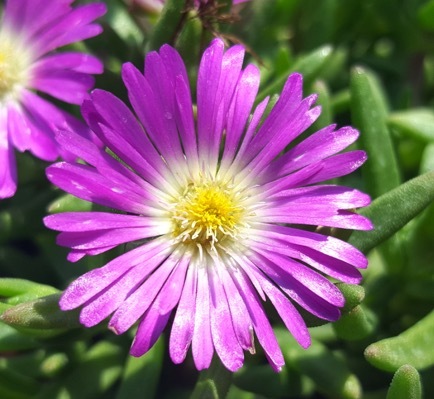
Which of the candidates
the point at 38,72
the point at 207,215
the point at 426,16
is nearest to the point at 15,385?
the point at 207,215

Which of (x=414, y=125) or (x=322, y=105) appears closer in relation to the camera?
(x=322, y=105)

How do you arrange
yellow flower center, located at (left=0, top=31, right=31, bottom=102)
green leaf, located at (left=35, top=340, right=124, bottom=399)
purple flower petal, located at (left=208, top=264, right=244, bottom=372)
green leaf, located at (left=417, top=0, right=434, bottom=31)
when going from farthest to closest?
green leaf, located at (left=417, top=0, right=434, bottom=31)
yellow flower center, located at (left=0, top=31, right=31, bottom=102)
green leaf, located at (left=35, top=340, right=124, bottom=399)
purple flower petal, located at (left=208, top=264, right=244, bottom=372)

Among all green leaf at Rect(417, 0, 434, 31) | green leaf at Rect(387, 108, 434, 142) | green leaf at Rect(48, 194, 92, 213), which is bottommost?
green leaf at Rect(48, 194, 92, 213)

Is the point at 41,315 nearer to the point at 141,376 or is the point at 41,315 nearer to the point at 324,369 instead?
the point at 141,376

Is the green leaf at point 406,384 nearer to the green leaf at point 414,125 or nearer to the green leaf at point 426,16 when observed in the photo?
the green leaf at point 414,125

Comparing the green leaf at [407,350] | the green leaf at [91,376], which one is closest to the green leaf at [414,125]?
the green leaf at [407,350]

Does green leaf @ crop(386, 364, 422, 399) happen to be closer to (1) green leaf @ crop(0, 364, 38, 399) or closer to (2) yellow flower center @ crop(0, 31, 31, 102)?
(1) green leaf @ crop(0, 364, 38, 399)

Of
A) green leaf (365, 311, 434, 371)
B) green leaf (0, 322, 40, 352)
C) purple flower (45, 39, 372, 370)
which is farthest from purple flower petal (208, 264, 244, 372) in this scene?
green leaf (0, 322, 40, 352)
